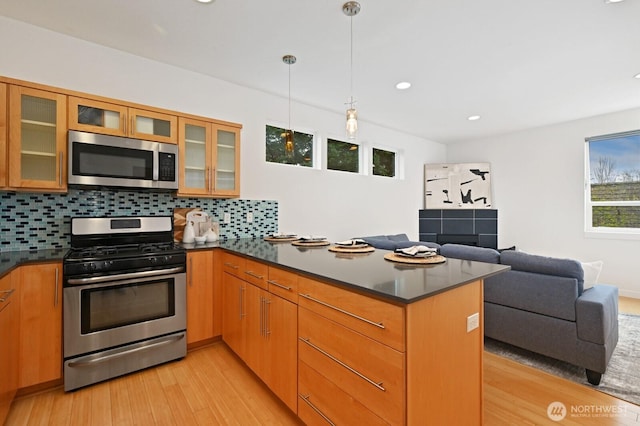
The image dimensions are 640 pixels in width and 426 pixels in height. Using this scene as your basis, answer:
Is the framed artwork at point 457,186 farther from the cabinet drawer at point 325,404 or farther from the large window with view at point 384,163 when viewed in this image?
the cabinet drawer at point 325,404

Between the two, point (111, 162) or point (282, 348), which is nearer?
point (282, 348)

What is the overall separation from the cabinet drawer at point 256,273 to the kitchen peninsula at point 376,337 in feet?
0.11

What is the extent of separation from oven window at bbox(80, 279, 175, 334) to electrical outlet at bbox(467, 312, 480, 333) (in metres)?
2.18

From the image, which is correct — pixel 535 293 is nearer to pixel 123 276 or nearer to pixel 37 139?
pixel 123 276

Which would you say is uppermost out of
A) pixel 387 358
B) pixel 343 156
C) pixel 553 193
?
pixel 343 156

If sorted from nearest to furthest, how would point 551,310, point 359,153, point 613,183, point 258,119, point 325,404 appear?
point 325,404
point 551,310
point 258,119
point 613,183
point 359,153

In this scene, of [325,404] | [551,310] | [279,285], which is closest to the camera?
[325,404]

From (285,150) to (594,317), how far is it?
333cm

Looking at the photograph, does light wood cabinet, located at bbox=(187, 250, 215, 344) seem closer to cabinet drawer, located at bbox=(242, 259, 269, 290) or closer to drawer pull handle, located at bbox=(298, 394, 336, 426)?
cabinet drawer, located at bbox=(242, 259, 269, 290)

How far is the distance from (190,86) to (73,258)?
2.00 m

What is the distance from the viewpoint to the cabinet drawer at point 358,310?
3.87ft

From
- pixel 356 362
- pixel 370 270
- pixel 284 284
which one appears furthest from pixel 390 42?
pixel 356 362

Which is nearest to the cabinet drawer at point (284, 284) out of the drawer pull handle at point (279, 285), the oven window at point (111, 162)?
the drawer pull handle at point (279, 285)

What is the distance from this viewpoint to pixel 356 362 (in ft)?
4.42
